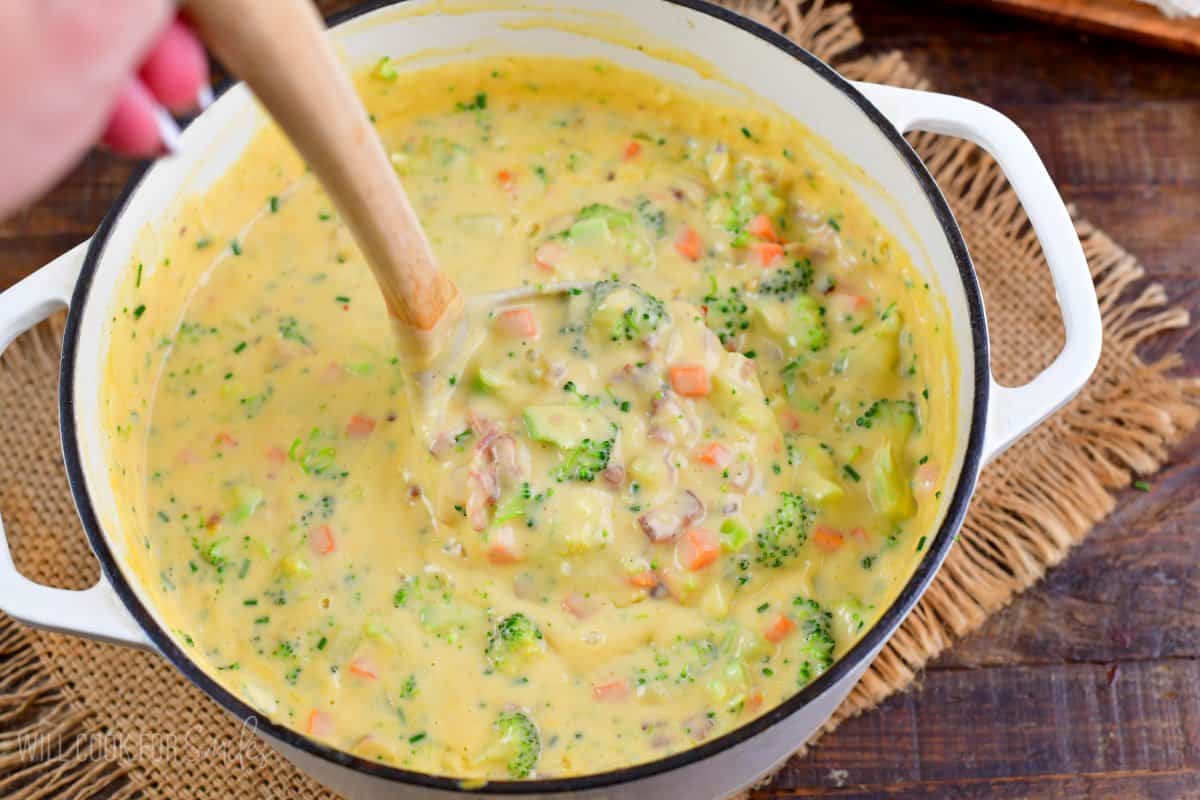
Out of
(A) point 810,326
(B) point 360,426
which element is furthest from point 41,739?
(A) point 810,326

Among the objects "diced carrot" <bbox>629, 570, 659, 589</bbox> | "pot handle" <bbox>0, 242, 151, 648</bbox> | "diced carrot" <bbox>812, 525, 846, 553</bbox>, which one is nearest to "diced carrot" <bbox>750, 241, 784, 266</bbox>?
"diced carrot" <bbox>812, 525, 846, 553</bbox>

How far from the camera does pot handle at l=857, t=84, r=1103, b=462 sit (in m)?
2.04

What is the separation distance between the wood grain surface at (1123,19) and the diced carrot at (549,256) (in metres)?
1.33

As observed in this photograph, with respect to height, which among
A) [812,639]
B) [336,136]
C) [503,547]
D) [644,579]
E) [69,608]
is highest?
[336,136]

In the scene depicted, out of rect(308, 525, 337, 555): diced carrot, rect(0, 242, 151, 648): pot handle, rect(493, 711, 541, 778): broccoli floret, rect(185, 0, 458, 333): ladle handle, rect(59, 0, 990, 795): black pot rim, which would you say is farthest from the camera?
rect(308, 525, 337, 555): diced carrot

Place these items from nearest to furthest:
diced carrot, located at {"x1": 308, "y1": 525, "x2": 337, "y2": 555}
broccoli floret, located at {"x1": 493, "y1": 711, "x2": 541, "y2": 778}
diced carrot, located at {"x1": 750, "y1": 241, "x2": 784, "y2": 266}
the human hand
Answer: the human hand, broccoli floret, located at {"x1": 493, "y1": 711, "x2": 541, "y2": 778}, diced carrot, located at {"x1": 308, "y1": 525, "x2": 337, "y2": 555}, diced carrot, located at {"x1": 750, "y1": 241, "x2": 784, "y2": 266}

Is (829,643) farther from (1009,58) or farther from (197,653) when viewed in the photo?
(1009,58)

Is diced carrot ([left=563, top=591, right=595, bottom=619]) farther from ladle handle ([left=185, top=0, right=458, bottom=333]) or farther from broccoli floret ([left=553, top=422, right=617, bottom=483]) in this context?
ladle handle ([left=185, top=0, right=458, bottom=333])

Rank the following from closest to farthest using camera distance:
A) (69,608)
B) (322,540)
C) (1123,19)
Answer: (69,608) → (322,540) → (1123,19)

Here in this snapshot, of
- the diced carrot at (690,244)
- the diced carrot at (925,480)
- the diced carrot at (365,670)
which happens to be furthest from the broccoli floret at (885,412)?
the diced carrot at (365,670)

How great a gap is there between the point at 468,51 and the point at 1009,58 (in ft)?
4.38

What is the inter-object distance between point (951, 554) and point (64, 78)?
81.6 inches

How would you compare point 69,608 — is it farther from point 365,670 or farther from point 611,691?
point 611,691

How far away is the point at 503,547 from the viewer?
2.25m
